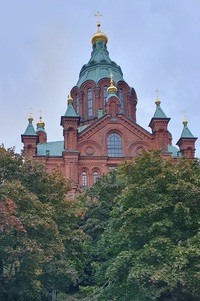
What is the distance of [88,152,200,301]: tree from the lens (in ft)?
78.1

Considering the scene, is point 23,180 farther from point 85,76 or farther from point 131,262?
point 85,76

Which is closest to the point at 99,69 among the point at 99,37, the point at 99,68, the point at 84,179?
the point at 99,68

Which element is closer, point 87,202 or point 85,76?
point 87,202

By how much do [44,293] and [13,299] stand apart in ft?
5.70

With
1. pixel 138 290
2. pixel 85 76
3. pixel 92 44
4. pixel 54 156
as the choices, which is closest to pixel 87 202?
pixel 138 290

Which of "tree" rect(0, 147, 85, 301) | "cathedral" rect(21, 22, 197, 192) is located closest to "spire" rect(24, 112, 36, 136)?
"cathedral" rect(21, 22, 197, 192)

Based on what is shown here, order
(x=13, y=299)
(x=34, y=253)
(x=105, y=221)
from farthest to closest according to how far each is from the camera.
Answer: (x=105, y=221) < (x=13, y=299) < (x=34, y=253)

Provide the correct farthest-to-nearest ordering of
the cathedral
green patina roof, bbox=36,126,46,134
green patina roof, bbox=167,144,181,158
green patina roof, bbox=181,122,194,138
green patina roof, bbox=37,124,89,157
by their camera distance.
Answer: green patina roof, bbox=36,126,46,134
green patina roof, bbox=167,144,181,158
green patina roof, bbox=181,122,194,138
green patina roof, bbox=37,124,89,157
the cathedral

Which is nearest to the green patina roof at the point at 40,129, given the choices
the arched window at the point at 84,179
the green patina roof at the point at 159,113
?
the arched window at the point at 84,179

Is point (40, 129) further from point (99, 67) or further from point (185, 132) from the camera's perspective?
point (185, 132)

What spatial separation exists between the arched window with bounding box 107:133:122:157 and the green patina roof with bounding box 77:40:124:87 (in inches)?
421

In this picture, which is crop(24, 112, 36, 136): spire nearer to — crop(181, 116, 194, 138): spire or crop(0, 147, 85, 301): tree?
crop(181, 116, 194, 138): spire

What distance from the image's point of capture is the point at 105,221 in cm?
3512

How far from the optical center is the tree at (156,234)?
23.8 m
